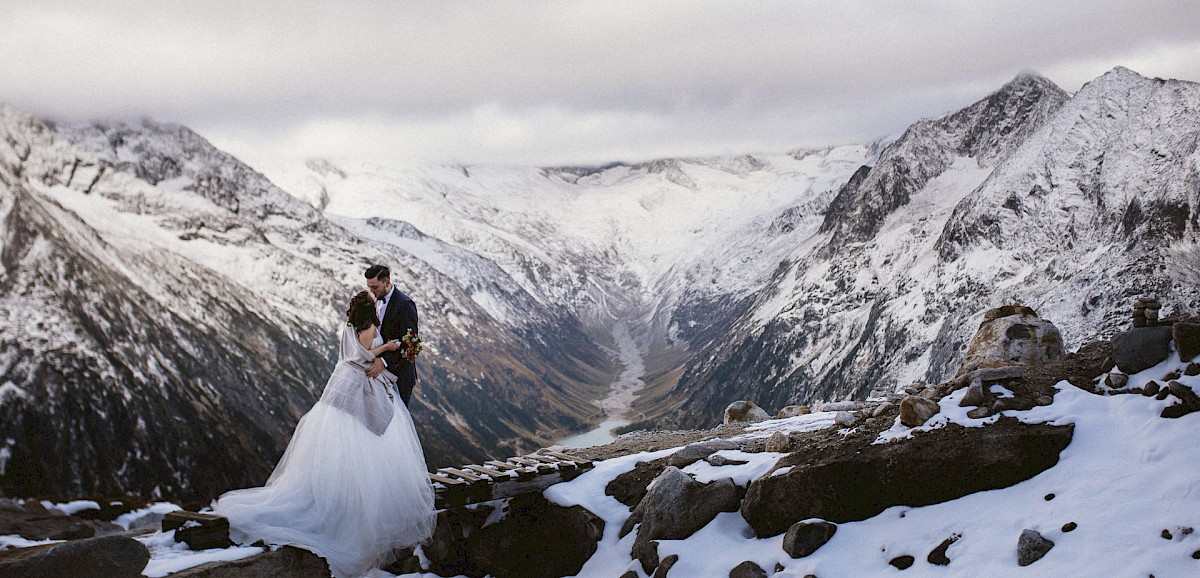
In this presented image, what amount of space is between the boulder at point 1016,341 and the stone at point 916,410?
4.28 metres

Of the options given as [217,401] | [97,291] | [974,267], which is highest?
[97,291]

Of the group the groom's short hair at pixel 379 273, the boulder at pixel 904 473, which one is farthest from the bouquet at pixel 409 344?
the boulder at pixel 904 473

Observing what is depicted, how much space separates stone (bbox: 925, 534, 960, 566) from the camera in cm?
1103

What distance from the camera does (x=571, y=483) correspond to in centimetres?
1739

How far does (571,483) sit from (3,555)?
1012 cm

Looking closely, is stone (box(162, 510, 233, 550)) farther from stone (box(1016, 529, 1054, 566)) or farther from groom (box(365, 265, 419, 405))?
stone (box(1016, 529, 1054, 566))

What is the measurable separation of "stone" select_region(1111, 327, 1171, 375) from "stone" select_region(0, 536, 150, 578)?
17.3m

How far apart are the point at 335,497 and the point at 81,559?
3.93 metres

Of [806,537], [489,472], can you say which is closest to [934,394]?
[806,537]

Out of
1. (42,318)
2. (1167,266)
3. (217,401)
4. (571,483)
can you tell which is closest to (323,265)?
(217,401)

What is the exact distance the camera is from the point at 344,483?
557 inches

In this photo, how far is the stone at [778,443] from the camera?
1652 cm

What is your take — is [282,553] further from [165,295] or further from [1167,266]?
[165,295]

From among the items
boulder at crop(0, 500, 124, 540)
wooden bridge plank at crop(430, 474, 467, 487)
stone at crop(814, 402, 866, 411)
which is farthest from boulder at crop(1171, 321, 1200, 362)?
boulder at crop(0, 500, 124, 540)
